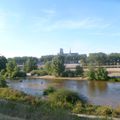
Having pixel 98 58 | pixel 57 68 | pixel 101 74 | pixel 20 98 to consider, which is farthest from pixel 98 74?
pixel 20 98

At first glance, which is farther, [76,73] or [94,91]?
[76,73]

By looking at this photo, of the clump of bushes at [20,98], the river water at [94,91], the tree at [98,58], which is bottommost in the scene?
the river water at [94,91]

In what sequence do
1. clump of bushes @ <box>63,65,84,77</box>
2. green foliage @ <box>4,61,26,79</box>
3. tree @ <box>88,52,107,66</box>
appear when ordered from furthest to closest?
tree @ <box>88,52,107,66</box> → green foliage @ <box>4,61,26,79</box> → clump of bushes @ <box>63,65,84,77</box>

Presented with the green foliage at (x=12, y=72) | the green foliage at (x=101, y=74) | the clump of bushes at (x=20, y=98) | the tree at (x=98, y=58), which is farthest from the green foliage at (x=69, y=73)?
Result: the clump of bushes at (x=20, y=98)

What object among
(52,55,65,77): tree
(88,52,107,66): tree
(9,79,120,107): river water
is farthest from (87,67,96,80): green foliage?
(88,52,107,66): tree

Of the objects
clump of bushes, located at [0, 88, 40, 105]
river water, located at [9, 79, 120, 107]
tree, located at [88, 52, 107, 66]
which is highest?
tree, located at [88, 52, 107, 66]

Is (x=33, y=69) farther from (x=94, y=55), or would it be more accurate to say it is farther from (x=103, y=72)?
(x=103, y=72)

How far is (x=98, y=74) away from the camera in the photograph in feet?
247

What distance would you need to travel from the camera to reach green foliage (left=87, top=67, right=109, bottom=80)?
74.4m

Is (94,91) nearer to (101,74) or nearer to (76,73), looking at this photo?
(101,74)

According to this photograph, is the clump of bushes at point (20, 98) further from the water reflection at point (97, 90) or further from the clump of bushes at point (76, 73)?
the clump of bushes at point (76, 73)

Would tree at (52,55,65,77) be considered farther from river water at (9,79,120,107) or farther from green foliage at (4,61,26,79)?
river water at (9,79,120,107)

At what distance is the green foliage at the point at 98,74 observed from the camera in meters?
74.4

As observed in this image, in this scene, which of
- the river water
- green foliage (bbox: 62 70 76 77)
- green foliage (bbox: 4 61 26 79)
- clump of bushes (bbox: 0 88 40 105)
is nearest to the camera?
clump of bushes (bbox: 0 88 40 105)
